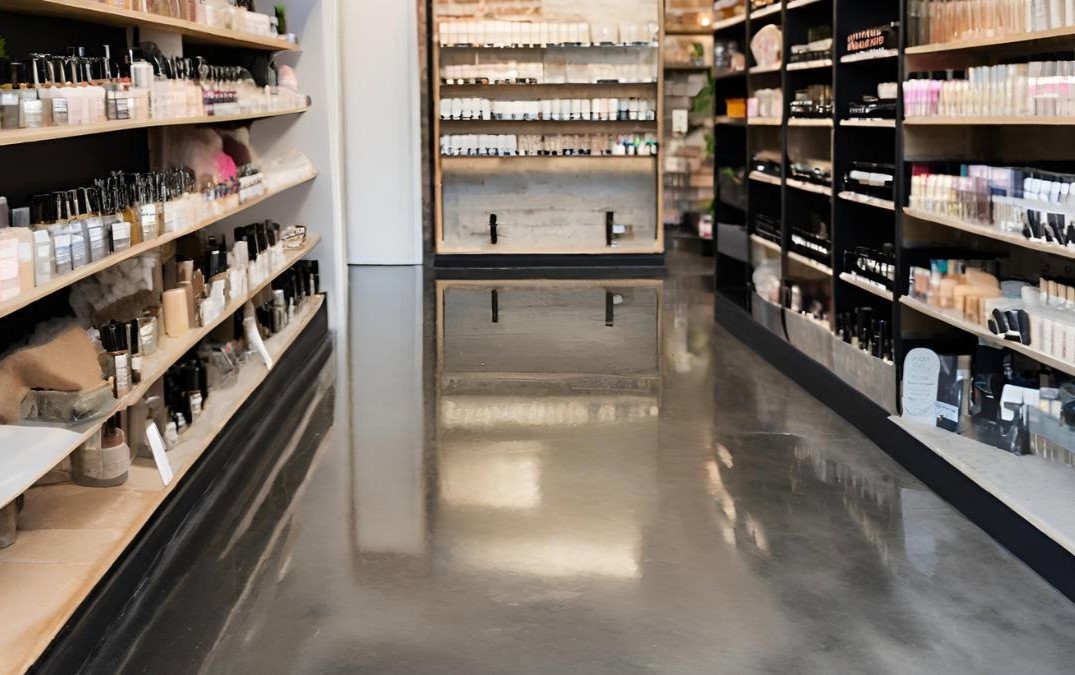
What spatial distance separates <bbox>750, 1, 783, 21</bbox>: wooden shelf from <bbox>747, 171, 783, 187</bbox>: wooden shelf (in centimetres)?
106

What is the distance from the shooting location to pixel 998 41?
490cm

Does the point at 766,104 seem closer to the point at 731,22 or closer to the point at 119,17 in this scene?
the point at 731,22

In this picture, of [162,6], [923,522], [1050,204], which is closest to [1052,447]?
[923,522]

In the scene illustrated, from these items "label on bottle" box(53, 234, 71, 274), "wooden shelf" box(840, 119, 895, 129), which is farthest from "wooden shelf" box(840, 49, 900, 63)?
"label on bottle" box(53, 234, 71, 274)

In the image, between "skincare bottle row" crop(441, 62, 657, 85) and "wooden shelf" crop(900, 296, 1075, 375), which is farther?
"skincare bottle row" crop(441, 62, 657, 85)

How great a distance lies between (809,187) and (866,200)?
108cm

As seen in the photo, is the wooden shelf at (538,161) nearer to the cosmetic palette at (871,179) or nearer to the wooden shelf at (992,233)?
the cosmetic palette at (871,179)

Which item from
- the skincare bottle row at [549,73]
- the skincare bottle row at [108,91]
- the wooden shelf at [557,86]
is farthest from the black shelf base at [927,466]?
the wooden shelf at [557,86]

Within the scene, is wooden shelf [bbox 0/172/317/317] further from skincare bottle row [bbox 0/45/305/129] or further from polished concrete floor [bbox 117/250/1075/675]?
polished concrete floor [bbox 117/250/1075/675]

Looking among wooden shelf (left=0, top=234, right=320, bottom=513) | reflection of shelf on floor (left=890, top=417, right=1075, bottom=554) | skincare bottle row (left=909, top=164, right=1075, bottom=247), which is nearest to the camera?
wooden shelf (left=0, top=234, right=320, bottom=513)

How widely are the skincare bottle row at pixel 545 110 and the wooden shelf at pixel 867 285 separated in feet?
18.3

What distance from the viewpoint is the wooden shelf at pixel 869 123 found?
19.9ft

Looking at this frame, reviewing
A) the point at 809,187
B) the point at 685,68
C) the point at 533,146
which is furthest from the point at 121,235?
the point at 685,68

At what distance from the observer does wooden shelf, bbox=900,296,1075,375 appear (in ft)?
14.8
